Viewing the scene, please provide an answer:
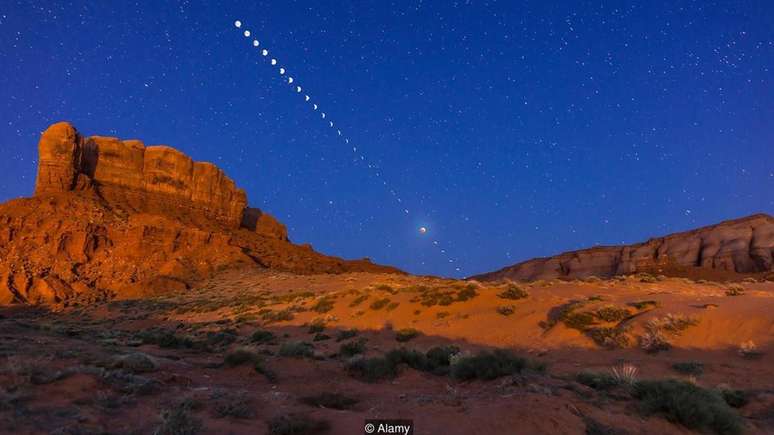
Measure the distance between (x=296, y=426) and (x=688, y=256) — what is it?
6819cm

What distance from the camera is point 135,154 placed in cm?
6938

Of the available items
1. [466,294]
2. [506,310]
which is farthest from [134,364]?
[466,294]

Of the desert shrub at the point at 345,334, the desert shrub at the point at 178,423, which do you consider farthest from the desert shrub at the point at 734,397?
→ the desert shrub at the point at 345,334

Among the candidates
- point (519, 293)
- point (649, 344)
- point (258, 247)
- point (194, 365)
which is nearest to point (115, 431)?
point (194, 365)

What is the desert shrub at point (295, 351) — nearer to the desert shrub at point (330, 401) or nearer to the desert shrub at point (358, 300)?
the desert shrub at point (330, 401)

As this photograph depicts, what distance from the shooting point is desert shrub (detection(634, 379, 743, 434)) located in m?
6.04

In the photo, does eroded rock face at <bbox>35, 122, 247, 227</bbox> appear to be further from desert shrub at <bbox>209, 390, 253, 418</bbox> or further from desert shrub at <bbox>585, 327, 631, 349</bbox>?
desert shrub at <bbox>585, 327, 631, 349</bbox>

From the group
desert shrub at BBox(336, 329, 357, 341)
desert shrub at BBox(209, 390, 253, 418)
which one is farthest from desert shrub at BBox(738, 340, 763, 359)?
desert shrub at BBox(336, 329, 357, 341)

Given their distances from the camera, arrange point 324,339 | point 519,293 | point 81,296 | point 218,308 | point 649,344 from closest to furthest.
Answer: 1. point 649,344
2. point 324,339
3. point 519,293
4. point 218,308
5. point 81,296

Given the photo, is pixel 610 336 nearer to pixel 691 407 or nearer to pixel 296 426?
pixel 691 407

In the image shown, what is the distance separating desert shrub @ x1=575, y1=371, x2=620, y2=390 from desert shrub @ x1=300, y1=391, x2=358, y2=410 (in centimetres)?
464

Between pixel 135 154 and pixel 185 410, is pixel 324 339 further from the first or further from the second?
pixel 135 154

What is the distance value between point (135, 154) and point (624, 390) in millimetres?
78221

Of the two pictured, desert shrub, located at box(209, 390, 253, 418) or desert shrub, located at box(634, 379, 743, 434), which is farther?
desert shrub, located at box(209, 390, 253, 418)
